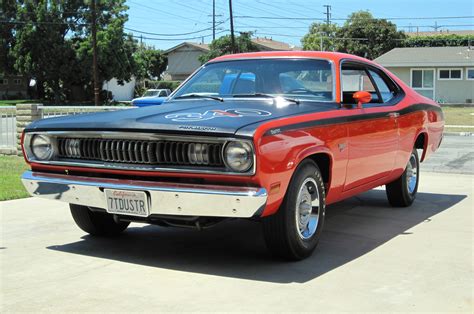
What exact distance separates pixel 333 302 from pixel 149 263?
5.47 ft

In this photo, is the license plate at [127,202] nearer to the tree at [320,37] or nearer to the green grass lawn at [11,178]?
the green grass lawn at [11,178]

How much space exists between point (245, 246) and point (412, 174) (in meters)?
3.10

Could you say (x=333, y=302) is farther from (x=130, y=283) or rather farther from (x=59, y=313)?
(x=59, y=313)

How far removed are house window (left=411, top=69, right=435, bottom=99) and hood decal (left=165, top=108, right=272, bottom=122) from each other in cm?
4134

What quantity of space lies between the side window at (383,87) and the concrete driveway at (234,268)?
4.42ft

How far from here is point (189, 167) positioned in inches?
187

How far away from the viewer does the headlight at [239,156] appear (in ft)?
15.0

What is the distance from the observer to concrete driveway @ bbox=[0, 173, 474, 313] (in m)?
4.27

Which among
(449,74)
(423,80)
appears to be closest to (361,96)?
(423,80)

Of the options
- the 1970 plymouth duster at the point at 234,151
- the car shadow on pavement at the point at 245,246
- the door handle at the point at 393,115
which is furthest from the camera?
the door handle at the point at 393,115

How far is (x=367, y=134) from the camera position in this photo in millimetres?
6238

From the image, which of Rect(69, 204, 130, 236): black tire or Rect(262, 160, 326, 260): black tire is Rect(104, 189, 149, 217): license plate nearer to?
Rect(262, 160, 326, 260): black tire

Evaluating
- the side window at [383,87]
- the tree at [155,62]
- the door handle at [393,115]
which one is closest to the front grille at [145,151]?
the door handle at [393,115]

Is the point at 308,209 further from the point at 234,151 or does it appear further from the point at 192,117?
the point at 192,117
